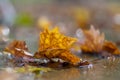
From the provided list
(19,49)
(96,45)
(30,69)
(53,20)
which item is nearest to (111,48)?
(96,45)

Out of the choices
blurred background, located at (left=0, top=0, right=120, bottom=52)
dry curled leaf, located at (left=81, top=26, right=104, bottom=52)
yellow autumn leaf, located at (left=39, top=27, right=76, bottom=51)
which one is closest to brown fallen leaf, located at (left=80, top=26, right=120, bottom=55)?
dry curled leaf, located at (left=81, top=26, right=104, bottom=52)

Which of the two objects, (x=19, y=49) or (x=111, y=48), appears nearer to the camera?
(x=19, y=49)

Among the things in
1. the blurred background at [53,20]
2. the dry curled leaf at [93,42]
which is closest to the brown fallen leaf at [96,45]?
the dry curled leaf at [93,42]

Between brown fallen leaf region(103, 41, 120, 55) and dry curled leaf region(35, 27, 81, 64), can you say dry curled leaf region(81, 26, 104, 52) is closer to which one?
brown fallen leaf region(103, 41, 120, 55)

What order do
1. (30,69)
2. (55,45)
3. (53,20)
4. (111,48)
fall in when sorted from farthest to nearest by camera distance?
(53,20) < (111,48) < (55,45) < (30,69)

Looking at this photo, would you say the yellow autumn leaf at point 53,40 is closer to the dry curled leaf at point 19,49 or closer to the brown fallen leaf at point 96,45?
the dry curled leaf at point 19,49

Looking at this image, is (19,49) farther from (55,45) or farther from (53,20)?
(53,20)
